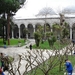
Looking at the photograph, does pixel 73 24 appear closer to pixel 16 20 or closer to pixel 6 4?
pixel 16 20

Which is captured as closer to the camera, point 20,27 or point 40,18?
point 40,18

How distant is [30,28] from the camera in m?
65.3

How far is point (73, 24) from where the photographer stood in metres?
58.3

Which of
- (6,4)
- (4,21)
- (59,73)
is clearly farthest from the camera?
(4,21)

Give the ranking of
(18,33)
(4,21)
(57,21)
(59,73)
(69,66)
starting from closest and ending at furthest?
(69,66), (59,73), (4,21), (57,21), (18,33)

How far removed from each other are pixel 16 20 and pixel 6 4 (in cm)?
3257

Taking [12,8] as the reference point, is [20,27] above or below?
below

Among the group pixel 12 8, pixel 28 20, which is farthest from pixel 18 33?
pixel 12 8

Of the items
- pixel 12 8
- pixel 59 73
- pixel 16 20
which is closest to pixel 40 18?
pixel 16 20

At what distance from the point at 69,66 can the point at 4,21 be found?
30328 mm

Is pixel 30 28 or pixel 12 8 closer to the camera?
pixel 12 8

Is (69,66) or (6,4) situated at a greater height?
(6,4)

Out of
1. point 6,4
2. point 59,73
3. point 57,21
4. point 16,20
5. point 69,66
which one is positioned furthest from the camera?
point 16,20

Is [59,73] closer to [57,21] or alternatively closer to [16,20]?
[57,21]
